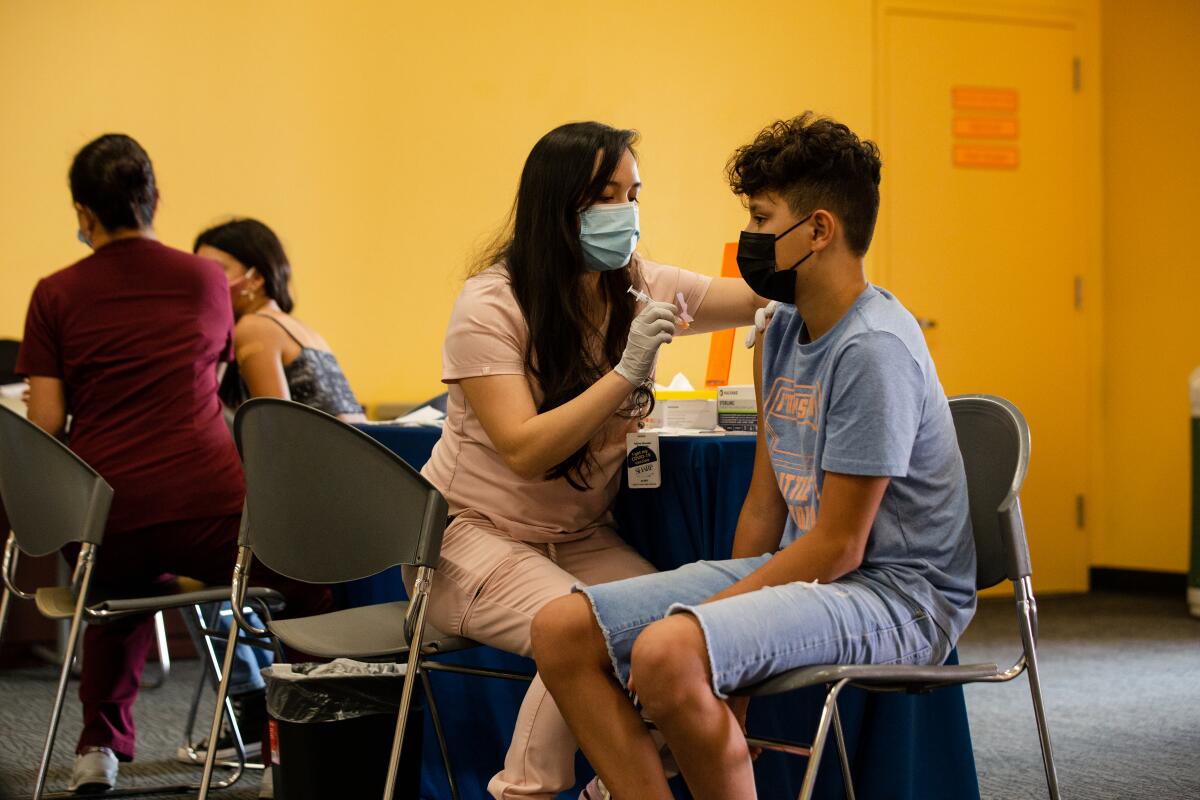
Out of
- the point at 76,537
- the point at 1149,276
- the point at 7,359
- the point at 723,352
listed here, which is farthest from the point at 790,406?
the point at 1149,276

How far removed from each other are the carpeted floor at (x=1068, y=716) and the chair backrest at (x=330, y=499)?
961 millimetres

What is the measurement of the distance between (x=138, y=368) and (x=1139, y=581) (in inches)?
172

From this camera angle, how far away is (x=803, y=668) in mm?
1478

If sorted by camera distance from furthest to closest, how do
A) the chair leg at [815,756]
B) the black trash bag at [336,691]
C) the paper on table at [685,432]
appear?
the paper on table at [685,432]
the black trash bag at [336,691]
the chair leg at [815,756]

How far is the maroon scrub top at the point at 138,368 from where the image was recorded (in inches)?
99.0

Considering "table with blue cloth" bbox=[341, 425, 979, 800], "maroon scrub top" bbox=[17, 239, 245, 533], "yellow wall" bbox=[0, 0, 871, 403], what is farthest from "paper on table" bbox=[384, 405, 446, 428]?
"yellow wall" bbox=[0, 0, 871, 403]

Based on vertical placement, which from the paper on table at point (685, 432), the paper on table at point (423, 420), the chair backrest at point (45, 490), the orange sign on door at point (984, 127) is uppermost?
the orange sign on door at point (984, 127)

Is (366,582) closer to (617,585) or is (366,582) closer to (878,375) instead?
(617,585)

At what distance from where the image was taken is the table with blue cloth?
1.92 m

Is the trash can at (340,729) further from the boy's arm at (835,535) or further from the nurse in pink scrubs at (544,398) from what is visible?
the boy's arm at (835,535)

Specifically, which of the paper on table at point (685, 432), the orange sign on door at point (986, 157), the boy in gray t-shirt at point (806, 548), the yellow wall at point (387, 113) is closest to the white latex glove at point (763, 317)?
the boy in gray t-shirt at point (806, 548)

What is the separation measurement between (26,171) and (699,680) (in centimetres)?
377

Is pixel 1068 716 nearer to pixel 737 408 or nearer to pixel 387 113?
pixel 737 408

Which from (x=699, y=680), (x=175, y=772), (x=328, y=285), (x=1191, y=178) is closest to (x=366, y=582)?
(x=175, y=772)
